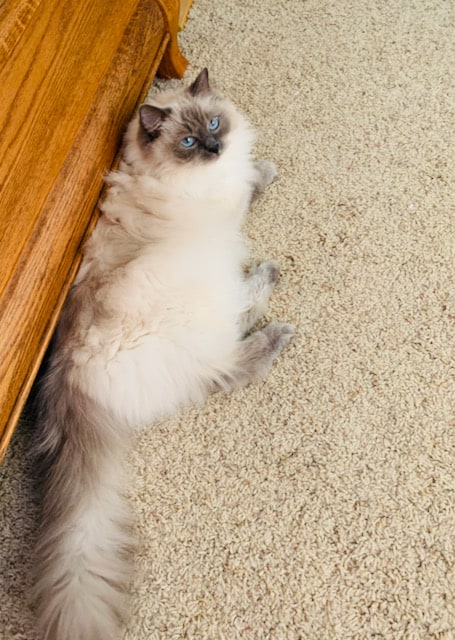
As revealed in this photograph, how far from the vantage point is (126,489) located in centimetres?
119

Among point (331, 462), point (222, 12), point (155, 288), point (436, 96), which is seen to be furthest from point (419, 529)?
point (222, 12)

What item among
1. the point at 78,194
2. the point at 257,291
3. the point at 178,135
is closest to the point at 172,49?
A: the point at 178,135

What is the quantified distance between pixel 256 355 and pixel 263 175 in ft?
1.77

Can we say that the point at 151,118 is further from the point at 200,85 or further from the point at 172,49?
the point at 172,49

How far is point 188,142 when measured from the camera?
1.31 m

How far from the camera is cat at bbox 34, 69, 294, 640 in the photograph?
1.01 metres

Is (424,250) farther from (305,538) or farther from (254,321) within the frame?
(305,538)

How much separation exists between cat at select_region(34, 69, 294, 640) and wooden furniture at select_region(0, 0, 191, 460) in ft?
0.18

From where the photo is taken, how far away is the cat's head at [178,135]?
1290 mm

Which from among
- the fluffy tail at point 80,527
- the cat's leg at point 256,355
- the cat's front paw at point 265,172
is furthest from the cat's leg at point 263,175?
the fluffy tail at point 80,527

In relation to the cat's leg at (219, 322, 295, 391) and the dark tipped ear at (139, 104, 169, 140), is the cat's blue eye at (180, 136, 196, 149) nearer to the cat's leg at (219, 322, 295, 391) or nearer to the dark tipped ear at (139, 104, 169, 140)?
the dark tipped ear at (139, 104, 169, 140)

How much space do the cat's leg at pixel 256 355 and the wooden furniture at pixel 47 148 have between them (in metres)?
0.42

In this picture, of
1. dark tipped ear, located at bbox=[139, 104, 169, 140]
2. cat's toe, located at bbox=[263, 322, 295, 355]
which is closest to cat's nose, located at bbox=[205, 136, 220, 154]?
dark tipped ear, located at bbox=[139, 104, 169, 140]

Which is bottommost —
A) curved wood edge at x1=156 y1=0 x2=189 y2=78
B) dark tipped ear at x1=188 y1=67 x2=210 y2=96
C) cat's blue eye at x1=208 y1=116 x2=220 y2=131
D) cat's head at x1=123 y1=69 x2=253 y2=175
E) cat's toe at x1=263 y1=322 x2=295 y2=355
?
cat's toe at x1=263 y1=322 x2=295 y2=355
